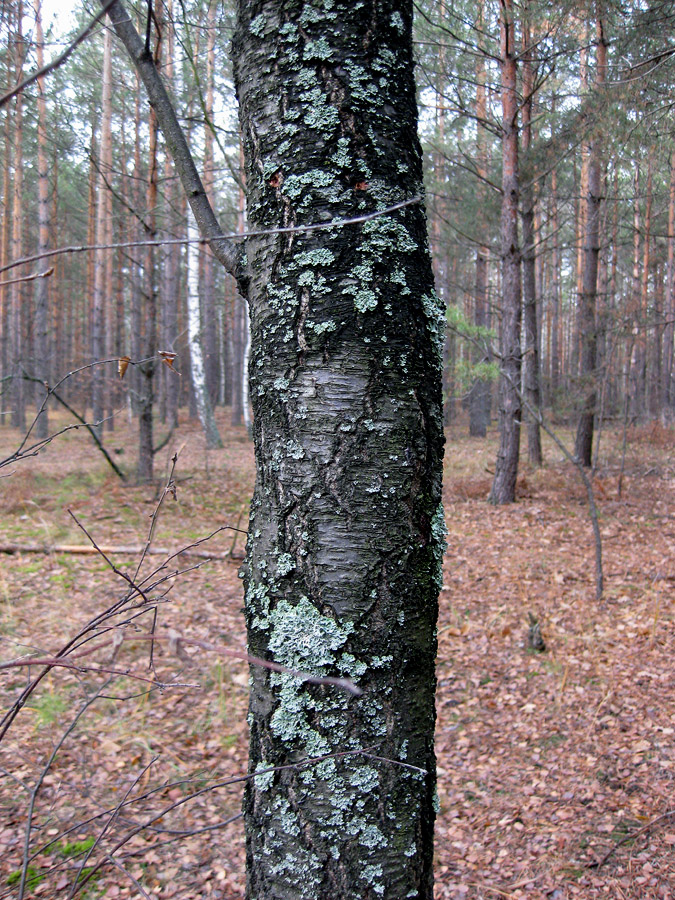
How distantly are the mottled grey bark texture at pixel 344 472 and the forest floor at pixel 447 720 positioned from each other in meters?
0.24

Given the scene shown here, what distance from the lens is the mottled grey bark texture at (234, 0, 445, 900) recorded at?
1.23 m

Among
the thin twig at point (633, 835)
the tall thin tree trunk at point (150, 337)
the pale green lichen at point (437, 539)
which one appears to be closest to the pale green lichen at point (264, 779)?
the pale green lichen at point (437, 539)

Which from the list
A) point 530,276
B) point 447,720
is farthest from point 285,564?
point 530,276

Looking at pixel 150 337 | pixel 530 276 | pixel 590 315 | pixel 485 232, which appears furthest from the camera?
pixel 485 232

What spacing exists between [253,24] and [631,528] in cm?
776

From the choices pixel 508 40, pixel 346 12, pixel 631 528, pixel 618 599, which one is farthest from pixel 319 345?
pixel 508 40

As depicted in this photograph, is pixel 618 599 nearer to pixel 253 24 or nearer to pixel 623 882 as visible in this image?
pixel 623 882

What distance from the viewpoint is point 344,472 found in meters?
1.23

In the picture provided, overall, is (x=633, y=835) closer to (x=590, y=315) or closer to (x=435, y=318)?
(x=435, y=318)

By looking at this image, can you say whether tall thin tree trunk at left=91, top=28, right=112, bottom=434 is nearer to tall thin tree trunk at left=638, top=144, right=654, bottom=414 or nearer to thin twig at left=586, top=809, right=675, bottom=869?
thin twig at left=586, top=809, right=675, bottom=869

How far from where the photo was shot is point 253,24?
4.33 feet

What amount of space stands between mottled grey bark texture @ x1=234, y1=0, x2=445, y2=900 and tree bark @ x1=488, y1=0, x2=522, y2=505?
7093mm

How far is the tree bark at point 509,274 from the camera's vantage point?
8.10m

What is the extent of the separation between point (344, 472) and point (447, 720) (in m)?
3.25
